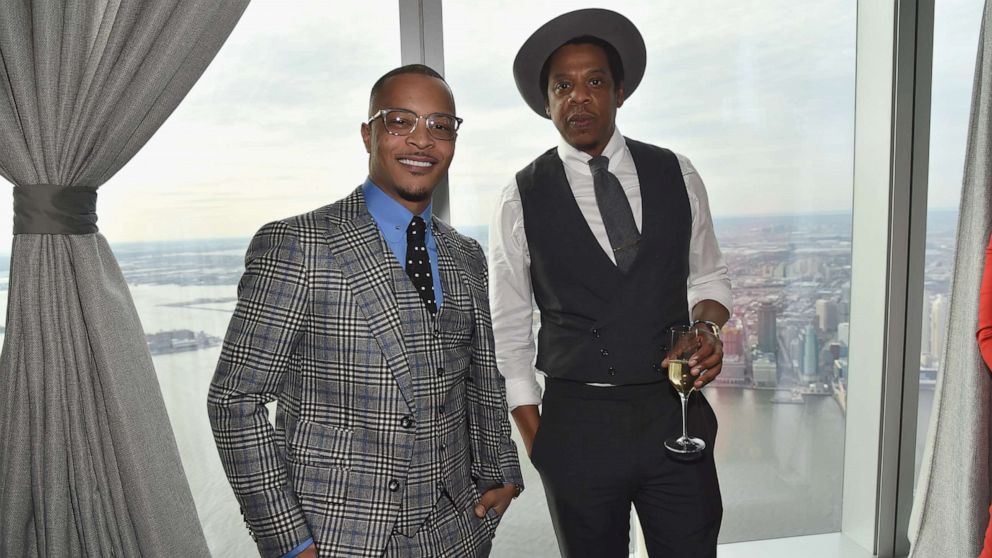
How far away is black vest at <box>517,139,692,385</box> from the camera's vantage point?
169cm

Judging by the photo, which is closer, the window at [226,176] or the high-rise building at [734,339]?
the window at [226,176]

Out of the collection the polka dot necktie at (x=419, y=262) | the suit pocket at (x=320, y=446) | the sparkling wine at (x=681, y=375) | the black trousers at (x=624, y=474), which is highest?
the polka dot necktie at (x=419, y=262)

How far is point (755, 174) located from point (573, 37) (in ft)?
3.57

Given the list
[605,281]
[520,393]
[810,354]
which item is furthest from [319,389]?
[810,354]

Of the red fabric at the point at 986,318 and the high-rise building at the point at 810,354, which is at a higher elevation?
the red fabric at the point at 986,318

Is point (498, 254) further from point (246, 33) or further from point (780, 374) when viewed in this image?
point (780, 374)

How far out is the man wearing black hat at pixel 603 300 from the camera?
5.50ft

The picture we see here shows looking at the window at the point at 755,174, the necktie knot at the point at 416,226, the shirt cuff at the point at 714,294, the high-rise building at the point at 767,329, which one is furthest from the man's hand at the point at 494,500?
the high-rise building at the point at 767,329

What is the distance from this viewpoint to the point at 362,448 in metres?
1.29

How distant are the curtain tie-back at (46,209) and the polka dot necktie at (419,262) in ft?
3.06

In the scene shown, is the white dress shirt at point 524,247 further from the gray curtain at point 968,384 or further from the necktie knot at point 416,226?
the gray curtain at point 968,384

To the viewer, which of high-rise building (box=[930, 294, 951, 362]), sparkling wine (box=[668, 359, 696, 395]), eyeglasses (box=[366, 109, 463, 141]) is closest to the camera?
eyeglasses (box=[366, 109, 463, 141])

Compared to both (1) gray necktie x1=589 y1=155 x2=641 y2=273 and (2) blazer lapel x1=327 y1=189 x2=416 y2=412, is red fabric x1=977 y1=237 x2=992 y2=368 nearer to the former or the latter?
(1) gray necktie x1=589 y1=155 x2=641 y2=273

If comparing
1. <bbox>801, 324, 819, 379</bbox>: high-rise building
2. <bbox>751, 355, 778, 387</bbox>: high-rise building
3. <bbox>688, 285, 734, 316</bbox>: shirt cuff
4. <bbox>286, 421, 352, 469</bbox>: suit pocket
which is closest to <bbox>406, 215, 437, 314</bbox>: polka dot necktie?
<bbox>286, 421, 352, 469</bbox>: suit pocket
